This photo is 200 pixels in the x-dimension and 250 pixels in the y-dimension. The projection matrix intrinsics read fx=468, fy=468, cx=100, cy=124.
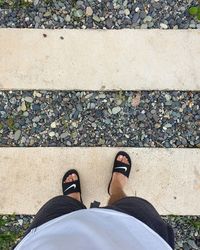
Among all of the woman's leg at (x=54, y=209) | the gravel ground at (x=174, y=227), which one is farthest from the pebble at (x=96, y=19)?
the gravel ground at (x=174, y=227)

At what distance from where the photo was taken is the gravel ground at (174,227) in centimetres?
264

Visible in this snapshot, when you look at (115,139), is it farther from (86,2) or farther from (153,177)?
(86,2)

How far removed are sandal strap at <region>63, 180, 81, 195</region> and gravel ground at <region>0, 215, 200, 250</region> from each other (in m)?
0.25

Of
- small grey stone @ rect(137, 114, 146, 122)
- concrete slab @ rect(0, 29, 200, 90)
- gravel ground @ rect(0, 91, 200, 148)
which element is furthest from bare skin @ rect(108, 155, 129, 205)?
concrete slab @ rect(0, 29, 200, 90)

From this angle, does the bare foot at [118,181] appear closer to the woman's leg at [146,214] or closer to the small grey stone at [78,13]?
the woman's leg at [146,214]

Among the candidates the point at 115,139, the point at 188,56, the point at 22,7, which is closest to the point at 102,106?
the point at 115,139

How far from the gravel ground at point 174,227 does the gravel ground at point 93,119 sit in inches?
16.3

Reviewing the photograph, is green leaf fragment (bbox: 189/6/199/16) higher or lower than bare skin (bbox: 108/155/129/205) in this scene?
higher

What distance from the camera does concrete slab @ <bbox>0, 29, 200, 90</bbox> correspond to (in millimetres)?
2623

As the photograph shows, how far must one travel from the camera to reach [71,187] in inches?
102

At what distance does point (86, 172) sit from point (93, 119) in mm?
301

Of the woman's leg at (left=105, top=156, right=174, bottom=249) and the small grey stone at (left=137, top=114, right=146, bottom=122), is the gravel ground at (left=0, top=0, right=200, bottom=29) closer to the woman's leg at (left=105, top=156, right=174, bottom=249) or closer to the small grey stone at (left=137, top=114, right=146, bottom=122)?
the small grey stone at (left=137, top=114, right=146, bottom=122)

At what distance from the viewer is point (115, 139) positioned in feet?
8.67

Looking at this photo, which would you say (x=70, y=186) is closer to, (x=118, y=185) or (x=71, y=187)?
(x=71, y=187)
